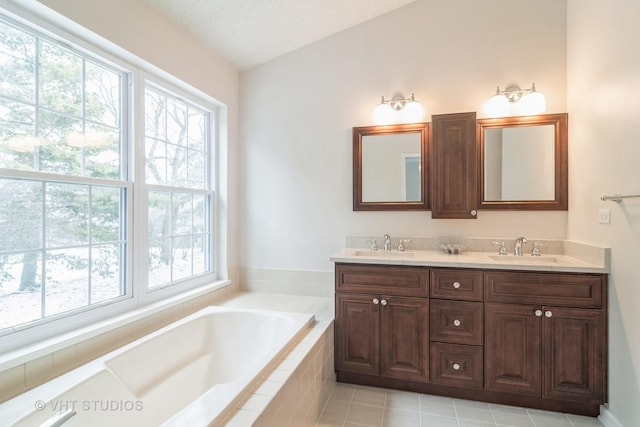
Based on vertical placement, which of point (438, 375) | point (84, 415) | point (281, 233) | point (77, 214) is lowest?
point (438, 375)

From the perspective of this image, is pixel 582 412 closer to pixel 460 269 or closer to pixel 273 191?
pixel 460 269

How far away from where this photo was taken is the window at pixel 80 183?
1.46 m

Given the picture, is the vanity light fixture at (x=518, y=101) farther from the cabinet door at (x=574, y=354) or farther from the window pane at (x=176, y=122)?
the window pane at (x=176, y=122)

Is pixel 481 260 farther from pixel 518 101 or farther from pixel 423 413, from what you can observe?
pixel 518 101

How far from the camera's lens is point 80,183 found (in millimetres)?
1719

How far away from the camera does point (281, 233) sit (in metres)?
2.98

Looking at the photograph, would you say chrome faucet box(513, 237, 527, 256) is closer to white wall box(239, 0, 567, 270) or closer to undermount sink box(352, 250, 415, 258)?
white wall box(239, 0, 567, 270)

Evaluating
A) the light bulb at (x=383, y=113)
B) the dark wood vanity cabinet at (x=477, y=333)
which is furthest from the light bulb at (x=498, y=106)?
the dark wood vanity cabinet at (x=477, y=333)

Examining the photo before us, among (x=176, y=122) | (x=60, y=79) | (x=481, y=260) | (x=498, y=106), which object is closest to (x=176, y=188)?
(x=176, y=122)

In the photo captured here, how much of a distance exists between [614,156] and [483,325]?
49.3 inches

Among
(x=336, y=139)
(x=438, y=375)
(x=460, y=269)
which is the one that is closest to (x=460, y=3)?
(x=336, y=139)

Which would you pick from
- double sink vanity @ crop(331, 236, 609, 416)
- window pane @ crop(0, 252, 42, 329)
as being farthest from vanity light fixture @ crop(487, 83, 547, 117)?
window pane @ crop(0, 252, 42, 329)

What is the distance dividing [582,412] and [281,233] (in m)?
2.46

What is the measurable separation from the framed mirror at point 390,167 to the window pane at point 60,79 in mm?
1923
